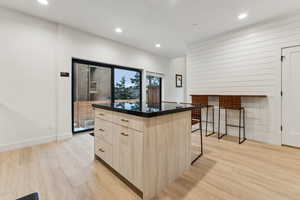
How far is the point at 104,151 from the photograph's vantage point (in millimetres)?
2061

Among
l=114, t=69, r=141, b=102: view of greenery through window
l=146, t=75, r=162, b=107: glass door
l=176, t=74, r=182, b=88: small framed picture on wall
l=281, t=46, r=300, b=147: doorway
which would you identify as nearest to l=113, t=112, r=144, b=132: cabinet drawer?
l=114, t=69, r=141, b=102: view of greenery through window

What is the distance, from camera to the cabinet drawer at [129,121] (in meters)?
1.42

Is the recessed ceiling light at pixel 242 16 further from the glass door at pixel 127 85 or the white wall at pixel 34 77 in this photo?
the white wall at pixel 34 77

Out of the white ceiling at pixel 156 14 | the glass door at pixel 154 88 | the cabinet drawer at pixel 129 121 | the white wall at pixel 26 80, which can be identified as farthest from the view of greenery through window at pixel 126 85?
the cabinet drawer at pixel 129 121

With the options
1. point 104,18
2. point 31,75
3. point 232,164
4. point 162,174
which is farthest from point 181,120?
point 31,75

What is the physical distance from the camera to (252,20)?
10.0ft

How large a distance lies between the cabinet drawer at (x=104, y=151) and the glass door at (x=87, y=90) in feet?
6.01

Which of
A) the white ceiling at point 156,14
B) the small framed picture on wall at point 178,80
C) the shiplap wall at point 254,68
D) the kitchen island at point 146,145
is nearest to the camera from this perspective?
the kitchen island at point 146,145

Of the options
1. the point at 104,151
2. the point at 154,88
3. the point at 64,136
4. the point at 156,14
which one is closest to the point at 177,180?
the point at 104,151

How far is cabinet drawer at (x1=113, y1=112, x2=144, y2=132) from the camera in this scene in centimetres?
142

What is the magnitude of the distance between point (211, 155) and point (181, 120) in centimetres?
123

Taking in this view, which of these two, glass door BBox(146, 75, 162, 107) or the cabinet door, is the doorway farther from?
glass door BBox(146, 75, 162, 107)

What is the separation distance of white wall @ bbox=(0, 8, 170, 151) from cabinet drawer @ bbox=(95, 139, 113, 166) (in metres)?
1.65

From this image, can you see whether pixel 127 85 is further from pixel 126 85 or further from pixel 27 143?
pixel 27 143
